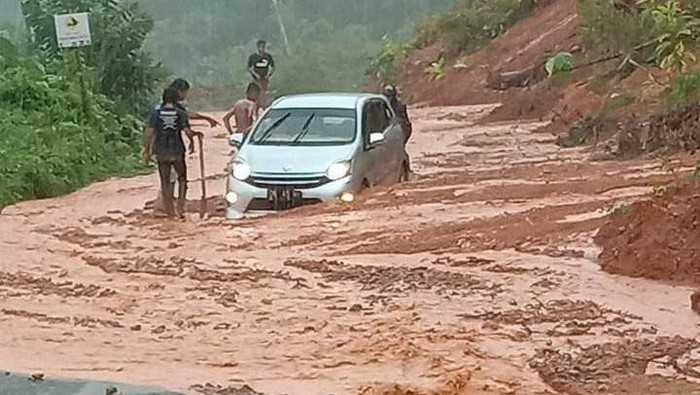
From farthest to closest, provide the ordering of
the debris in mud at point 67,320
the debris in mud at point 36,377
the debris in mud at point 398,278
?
the debris in mud at point 398,278
the debris in mud at point 67,320
the debris in mud at point 36,377

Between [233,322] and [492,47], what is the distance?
30.6m

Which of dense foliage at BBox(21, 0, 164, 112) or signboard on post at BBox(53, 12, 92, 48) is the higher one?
signboard on post at BBox(53, 12, 92, 48)

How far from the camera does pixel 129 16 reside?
89.1 feet

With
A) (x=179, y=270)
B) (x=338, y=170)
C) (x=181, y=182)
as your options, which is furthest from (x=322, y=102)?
(x=179, y=270)

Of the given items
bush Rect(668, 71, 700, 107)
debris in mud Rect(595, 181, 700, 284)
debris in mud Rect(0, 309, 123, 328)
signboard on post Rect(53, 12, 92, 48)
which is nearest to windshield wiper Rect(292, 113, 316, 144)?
debris in mud Rect(595, 181, 700, 284)

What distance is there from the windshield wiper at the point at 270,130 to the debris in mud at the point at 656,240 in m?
4.54

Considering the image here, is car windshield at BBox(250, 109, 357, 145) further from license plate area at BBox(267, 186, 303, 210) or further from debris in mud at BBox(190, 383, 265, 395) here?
debris in mud at BBox(190, 383, 265, 395)

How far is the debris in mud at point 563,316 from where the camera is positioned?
372 inches

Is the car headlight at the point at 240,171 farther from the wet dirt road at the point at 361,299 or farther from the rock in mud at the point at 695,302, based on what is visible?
the rock in mud at the point at 695,302

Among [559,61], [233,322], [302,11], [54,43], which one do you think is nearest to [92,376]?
[233,322]

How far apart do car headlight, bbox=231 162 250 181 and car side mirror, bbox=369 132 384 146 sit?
5.24 ft

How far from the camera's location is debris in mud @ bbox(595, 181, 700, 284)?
11.0m

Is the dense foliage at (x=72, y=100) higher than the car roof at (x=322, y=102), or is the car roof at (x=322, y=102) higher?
the car roof at (x=322, y=102)

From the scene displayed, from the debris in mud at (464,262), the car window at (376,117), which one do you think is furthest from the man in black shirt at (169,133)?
the debris in mud at (464,262)
